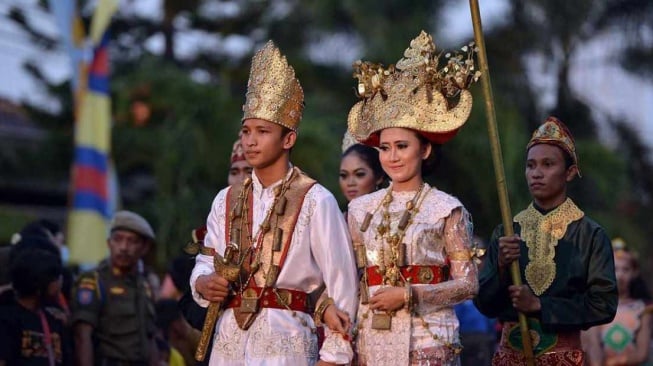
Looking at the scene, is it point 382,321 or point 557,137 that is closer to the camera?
point 382,321

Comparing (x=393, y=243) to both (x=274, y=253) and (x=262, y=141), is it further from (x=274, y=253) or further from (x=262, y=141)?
(x=262, y=141)

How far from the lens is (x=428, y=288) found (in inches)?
213

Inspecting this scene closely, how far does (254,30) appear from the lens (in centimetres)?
2305

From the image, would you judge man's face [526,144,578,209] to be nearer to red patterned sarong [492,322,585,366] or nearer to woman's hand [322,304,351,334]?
red patterned sarong [492,322,585,366]

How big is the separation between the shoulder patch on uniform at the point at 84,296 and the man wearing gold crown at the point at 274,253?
2.54 m

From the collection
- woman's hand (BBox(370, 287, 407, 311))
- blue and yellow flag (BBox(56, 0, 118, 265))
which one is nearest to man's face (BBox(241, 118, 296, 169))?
woman's hand (BBox(370, 287, 407, 311))

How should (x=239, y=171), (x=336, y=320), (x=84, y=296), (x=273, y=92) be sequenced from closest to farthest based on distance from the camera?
(x=336, y=320)
(x=273, y=92)
(x=239, y=171)
(x=84, y=296)

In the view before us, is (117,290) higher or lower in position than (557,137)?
lower

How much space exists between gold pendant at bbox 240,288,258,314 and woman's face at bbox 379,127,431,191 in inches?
33.8

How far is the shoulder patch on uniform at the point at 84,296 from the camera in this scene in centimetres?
810

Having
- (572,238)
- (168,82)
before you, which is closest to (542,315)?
(572,238)

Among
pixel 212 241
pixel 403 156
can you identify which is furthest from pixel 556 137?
pixel 212 241

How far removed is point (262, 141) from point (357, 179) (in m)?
1.52

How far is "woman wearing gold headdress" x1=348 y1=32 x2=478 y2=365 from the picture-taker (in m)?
5.42
